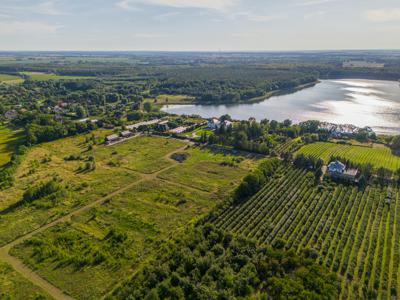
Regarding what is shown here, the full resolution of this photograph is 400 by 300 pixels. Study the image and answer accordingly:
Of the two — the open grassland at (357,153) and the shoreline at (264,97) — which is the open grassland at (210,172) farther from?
the shoreline at (264,97)

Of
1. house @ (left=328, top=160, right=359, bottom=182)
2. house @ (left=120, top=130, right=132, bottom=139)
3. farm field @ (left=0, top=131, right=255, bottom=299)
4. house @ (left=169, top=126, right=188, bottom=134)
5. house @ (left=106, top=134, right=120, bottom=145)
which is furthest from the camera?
house @ (left=169, top=126, right=188, bottom=134)

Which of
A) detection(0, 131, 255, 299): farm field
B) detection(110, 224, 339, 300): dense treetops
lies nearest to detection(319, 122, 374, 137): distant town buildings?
detection(0, 131, 255, 299): farm field

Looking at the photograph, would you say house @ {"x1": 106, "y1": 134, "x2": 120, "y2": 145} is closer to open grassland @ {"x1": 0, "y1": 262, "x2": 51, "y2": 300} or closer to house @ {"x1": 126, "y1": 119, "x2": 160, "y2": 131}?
house @ {"x1": 126, "y1": 119, "x2": 160, "y2": 131}

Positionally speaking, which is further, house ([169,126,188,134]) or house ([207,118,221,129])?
house ([207,118,221,129])

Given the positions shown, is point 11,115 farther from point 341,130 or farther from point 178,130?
point 341,130

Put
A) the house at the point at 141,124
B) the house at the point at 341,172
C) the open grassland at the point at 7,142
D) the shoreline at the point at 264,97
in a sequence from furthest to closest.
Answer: the shoreline at the point at 264,97 < the house at the point at 141,124 < the open grassland at the point at 7,142 < the house at the point at 341,172

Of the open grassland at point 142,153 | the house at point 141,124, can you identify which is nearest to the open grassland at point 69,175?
the open grassland at point 142,153
